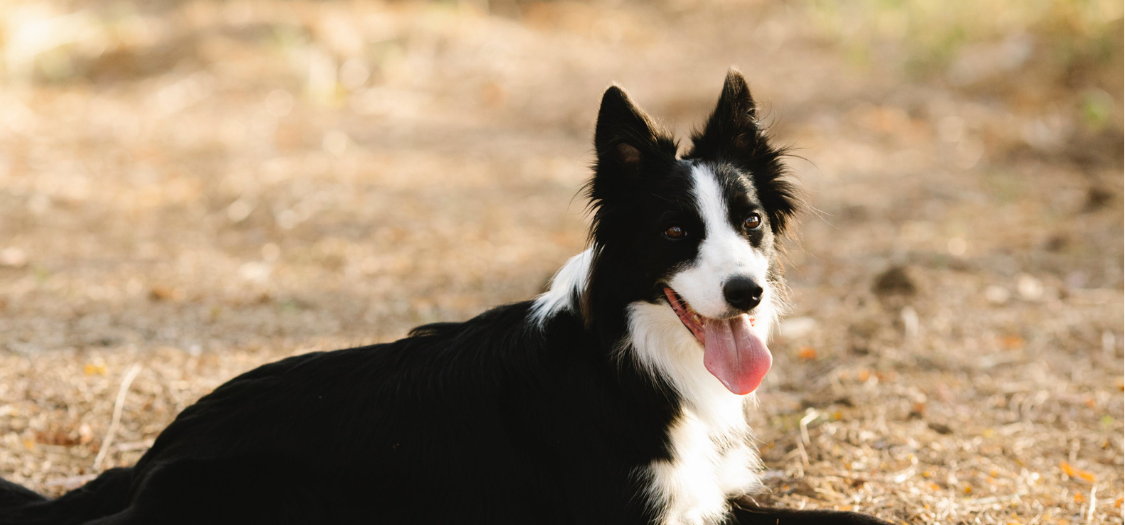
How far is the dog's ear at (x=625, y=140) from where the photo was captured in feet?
10.5

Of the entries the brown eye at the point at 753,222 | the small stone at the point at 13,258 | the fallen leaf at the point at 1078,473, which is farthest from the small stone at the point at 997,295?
the small stone at the point at 13,258

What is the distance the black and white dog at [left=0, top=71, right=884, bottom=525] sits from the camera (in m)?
3.09

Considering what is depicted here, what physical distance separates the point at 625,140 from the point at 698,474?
1.26 m

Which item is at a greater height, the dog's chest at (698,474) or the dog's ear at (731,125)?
the dog's ear at (731,125)

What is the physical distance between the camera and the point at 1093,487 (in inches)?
159

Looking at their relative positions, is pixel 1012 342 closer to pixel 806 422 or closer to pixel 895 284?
pixel 895 284

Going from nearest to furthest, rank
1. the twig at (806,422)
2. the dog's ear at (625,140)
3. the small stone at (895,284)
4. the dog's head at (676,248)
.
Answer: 1. the dog's head at (676,248)
2. the dog's ear at (625,140)
3. the twig at (806,422)
4. the small stone at (895,284)

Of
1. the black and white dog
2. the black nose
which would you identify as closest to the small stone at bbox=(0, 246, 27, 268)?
the black and white dog

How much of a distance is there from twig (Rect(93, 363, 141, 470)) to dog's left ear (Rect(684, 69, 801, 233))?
10.2 ft

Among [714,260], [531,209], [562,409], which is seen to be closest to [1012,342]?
[714,260]

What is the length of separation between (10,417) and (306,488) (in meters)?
2.24

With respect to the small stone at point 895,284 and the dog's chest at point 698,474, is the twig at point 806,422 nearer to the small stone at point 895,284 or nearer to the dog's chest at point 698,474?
the dog's chest at point 698,474

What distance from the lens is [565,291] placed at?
3.38 m

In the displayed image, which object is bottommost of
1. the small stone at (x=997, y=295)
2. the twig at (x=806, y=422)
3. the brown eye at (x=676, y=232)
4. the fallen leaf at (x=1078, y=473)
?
the twig at (x=806, y=422)
